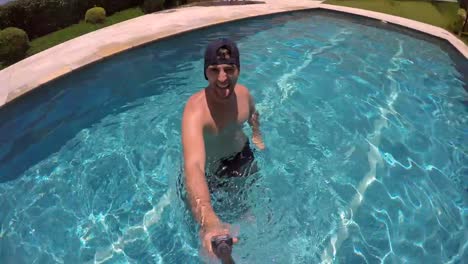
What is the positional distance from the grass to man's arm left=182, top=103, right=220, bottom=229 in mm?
11840

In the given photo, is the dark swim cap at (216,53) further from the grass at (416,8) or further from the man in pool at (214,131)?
the grass at (416,8)

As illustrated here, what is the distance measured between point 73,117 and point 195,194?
19.0ft

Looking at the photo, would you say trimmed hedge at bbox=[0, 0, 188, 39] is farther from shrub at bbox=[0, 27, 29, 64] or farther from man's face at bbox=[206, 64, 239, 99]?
man's face at bbox=[206, 64, 239, 99]

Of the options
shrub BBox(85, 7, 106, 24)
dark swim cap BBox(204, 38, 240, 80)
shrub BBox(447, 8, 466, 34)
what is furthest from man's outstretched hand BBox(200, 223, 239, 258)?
shrub BBox(447, 8, 466, 34)

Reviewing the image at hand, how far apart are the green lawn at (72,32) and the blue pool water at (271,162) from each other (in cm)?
240

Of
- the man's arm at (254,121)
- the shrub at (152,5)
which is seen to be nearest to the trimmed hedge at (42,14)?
the shrub at (152,5)

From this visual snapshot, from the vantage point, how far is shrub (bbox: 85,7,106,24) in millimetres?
12859

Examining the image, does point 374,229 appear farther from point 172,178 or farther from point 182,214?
point 172,178

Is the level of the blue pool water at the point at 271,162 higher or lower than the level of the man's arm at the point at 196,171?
lower

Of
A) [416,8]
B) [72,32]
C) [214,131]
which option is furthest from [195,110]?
[416,8]

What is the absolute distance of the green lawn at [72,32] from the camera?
11531 mm

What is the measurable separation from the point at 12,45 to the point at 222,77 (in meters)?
8.87

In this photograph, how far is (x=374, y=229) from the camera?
566 cm

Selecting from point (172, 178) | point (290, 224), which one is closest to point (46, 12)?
point (172, 178)
